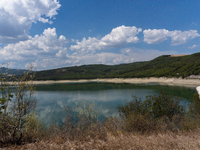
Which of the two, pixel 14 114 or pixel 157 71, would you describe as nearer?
pixel 14 114

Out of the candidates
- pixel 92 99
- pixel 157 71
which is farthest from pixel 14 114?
pixel 157 71

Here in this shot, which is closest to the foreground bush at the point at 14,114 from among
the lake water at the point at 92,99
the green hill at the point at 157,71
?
the lake water at the point at 92,99

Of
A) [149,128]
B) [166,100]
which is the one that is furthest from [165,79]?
[149,128]

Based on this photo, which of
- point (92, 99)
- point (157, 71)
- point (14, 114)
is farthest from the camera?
point (157, 71)

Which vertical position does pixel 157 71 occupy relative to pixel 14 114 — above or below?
above

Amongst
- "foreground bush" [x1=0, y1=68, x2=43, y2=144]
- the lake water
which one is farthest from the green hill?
"foreground bush" [x1=0, y1=68, x2=43, y2=144]

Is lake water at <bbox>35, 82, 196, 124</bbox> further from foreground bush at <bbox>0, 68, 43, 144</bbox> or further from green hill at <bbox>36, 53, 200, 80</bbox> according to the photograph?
green hill at <bbox>36, 53, 200, 80</bbox>

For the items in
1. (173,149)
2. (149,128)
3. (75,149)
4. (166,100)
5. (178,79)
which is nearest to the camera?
(173,149)

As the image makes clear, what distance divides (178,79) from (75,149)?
68157 mm

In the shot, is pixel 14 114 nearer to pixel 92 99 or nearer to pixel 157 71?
pixel 92 99

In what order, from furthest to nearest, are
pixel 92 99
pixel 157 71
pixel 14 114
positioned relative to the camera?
pixel 157 71
pixel 92 99
pixel 14 114

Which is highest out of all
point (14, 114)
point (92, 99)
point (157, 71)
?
point (157, 71)

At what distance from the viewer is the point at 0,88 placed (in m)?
4.69

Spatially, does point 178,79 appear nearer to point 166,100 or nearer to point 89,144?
point 166,100
